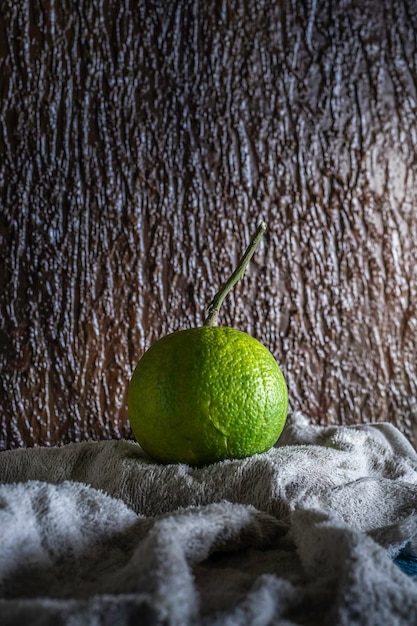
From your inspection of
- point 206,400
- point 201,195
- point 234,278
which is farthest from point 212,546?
point 201,195

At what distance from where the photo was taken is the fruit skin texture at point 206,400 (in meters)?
0.53

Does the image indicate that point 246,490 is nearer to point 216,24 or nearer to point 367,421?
point 367,421

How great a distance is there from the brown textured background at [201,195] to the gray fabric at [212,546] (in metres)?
0.32

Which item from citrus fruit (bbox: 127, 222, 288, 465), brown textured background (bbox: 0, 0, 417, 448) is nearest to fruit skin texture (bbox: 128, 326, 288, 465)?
citrus fruit (bbox: 127, 222, 288, 465)

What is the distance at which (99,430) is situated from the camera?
852 millimetres

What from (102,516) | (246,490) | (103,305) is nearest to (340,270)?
(103,305)

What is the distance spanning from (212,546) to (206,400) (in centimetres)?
17

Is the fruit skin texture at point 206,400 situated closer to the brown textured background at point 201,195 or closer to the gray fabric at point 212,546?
the gray fabric at point 212,546

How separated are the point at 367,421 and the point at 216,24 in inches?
26.1

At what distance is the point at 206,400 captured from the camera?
53 cm

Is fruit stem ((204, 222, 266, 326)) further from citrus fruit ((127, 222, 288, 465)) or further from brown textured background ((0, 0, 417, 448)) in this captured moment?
brown textured background ((0, 0, 417, 448))

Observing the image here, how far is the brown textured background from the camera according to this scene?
860 mm

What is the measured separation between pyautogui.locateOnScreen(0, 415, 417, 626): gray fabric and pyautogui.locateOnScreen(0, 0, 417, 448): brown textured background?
32 centimetres

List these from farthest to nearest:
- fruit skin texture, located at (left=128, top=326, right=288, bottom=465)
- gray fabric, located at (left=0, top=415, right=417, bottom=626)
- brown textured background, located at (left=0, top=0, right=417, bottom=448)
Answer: brown textured background, located at (left=0, top=0, right=417, bottom=448), fruit skin texture, located at (left=128, top=326, right=288, bottom=465), gray fabric, located at (left=0, top=415, right=417, bottom=626)
